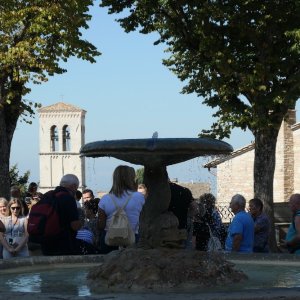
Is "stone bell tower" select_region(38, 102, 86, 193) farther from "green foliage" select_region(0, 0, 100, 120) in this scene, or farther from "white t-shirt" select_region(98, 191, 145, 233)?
"white t-shirt" select_region(98, 191, 145, 233)

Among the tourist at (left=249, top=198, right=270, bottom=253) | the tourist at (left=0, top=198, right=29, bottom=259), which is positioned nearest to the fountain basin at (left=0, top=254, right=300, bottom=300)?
the tourist at (left=249, top=198, right=270, bottom=253)

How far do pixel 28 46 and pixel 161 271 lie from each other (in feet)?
54.2

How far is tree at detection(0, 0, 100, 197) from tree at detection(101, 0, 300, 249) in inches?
80.5

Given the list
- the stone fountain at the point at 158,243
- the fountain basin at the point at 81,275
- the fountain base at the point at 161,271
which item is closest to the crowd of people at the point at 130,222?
the stone fountain at the point at 158,243

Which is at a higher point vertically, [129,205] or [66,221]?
[129,205]

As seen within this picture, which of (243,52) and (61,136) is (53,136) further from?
(243,52)

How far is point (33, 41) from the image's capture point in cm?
2336

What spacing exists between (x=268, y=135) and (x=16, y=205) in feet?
36.9

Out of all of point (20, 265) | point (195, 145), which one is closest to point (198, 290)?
point (195, 145)

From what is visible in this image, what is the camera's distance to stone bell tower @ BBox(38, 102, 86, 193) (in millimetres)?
90562

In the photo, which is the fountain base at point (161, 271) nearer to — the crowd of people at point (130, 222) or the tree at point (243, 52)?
the crowd of people at point (130, 222)

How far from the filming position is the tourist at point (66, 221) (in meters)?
9.23

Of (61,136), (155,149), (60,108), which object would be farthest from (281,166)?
(61,136)

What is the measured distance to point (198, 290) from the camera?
7.09 m
